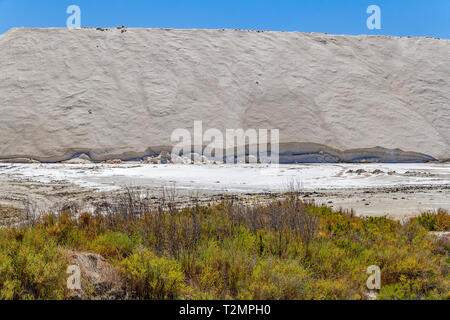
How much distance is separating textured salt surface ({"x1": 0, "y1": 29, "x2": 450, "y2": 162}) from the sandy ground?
6.77 meters

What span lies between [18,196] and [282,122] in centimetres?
1957

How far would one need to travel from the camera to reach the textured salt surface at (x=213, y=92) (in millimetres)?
25828

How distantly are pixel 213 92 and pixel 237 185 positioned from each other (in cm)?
1704

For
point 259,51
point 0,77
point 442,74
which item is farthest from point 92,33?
point 442,74

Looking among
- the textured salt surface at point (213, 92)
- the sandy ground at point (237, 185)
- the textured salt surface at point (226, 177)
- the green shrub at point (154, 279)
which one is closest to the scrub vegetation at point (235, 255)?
the green shrub at point (154, 279)

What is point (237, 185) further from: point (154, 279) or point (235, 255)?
point (154, 279)

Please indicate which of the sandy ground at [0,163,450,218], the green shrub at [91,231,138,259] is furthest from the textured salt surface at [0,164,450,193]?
the green shrub at [91,231,138,259]

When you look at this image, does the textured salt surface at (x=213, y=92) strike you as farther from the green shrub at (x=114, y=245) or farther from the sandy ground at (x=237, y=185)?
the green shrub at (x=114, y=245)

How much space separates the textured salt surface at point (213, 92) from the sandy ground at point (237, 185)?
22.2 ft

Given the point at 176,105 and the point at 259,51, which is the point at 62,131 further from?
the point at 259,51

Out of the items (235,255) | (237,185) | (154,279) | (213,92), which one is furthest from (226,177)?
(213,92)

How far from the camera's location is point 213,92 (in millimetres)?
29859

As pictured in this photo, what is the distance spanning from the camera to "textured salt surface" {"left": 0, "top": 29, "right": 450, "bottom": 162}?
25.8 metres
